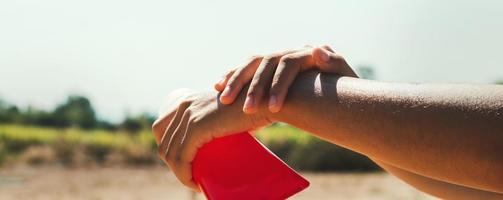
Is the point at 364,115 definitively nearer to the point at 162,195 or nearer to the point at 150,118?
the point at 162,195

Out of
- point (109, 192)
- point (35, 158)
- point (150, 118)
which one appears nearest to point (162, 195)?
point (109, 192)

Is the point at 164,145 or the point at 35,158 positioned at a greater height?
the point at 164,145

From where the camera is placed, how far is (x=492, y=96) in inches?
38.3

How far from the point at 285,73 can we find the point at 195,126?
0.23 meters

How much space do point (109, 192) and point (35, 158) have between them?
25.7 ft

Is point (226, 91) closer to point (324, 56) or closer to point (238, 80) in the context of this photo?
point (238, 80)

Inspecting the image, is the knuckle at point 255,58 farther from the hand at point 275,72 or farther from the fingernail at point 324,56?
the fingernail at point 324,56

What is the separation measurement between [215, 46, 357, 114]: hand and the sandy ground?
1071cm

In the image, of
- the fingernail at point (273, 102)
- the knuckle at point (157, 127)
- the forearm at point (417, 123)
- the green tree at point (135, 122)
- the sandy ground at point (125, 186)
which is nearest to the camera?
the forearm at point (417, 123)

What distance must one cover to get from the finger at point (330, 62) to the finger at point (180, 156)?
307mm

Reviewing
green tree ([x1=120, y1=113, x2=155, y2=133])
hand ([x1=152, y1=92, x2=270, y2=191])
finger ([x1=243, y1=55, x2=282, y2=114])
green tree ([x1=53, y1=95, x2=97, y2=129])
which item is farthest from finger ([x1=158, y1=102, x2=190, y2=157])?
green tree ([x1=53, y1=95, x2=97, y2=129])

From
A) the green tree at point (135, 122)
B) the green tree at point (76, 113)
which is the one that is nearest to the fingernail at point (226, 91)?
the green tree at point (135, 122)

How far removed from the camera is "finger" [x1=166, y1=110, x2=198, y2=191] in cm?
138

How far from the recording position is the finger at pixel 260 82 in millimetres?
1264
